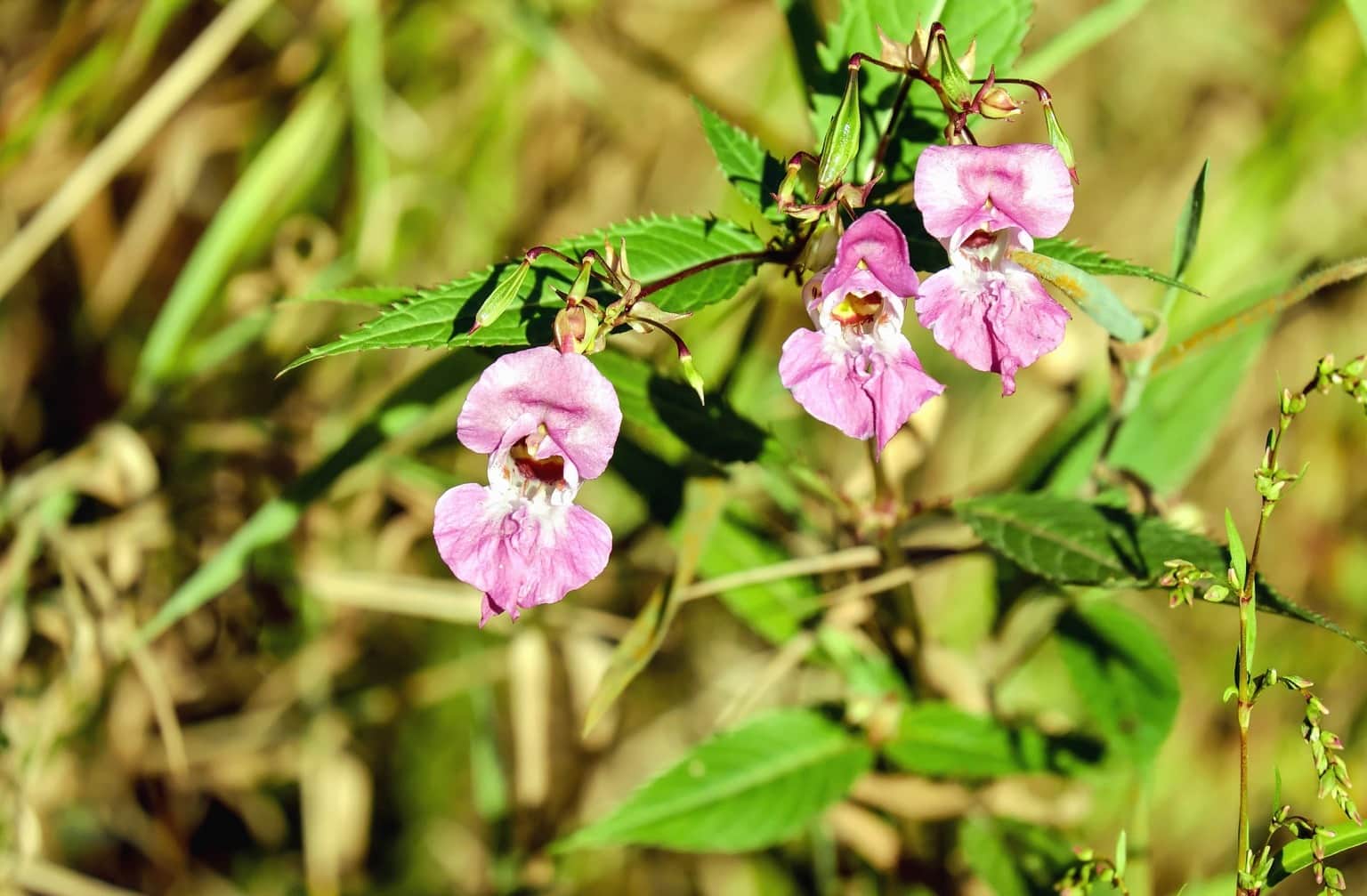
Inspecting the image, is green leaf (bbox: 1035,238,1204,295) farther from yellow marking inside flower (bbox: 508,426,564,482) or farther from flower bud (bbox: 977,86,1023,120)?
yellow marking inside flower (bbox: 508,426,564,482)

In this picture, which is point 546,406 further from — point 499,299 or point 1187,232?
point 1187,232

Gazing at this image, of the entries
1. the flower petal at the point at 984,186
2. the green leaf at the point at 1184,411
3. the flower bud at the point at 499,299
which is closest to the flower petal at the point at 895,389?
the flower petal at the point at 984,186

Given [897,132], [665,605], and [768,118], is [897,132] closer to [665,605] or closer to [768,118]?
[665,605]

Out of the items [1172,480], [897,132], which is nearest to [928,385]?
[897,132]

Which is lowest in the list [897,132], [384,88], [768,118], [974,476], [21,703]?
[21,703]

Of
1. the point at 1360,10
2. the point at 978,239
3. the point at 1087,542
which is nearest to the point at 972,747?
the point at 1087,542

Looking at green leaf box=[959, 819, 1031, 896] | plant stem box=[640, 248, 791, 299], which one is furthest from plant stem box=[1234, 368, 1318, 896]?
plant stem box=[640, 248, 791, 299]
